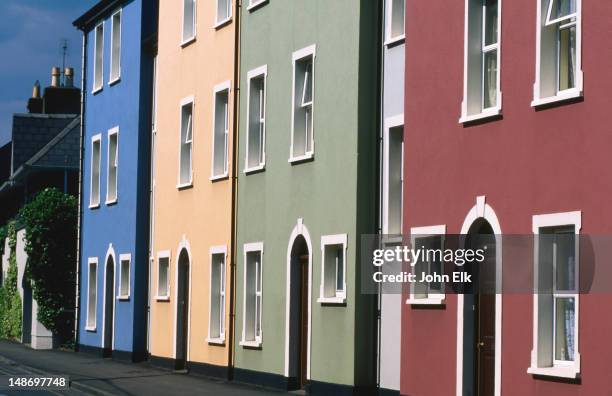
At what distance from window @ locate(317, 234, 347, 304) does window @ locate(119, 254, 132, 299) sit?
14594mm

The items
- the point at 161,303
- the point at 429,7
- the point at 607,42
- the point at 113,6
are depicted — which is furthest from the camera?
the point at 113,6

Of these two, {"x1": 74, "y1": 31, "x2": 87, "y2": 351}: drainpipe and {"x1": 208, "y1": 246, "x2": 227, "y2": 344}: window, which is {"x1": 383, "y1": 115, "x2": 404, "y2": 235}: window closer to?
{"x1": 208, "y1": 246, "x2": 227, "y2": 344}: window

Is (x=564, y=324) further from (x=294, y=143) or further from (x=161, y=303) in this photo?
(x=161, y=303)

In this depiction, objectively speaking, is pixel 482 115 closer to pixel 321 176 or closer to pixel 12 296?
pixel 321 176

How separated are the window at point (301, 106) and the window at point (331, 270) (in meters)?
2.42

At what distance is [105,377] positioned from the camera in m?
30.0

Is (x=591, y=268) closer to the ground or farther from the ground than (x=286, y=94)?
closer to the ground

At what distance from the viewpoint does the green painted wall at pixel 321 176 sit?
76.7 ft

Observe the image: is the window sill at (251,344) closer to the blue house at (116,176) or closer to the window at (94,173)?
the blue house at (116,176)

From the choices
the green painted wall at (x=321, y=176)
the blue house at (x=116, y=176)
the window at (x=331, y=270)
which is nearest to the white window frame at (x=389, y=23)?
the green painted wall at (x=321, y=176)

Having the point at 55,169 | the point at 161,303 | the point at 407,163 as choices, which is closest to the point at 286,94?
the point at 407,163

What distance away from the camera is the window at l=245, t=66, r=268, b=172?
1137 inches

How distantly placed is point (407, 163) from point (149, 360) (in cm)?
1676

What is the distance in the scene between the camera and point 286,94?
26844 mm
